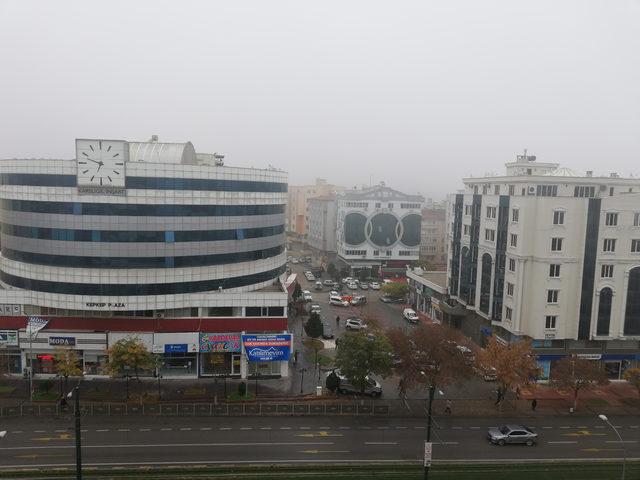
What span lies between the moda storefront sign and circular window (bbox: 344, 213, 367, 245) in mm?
69494

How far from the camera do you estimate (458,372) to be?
4503 centimetres

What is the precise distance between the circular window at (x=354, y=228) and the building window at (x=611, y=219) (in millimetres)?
68602

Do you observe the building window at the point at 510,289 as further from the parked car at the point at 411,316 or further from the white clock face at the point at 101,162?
the white clock face at the point at 101,162

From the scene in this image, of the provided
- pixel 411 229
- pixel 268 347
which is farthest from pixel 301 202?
pixel 268 347

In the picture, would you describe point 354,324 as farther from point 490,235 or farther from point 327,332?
point 490,235

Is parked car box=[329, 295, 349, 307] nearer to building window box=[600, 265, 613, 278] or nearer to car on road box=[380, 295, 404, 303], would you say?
car on road box=[380, 295, 404, 303]

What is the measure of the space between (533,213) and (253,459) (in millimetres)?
37347

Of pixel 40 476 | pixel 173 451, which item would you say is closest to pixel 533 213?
pixel 173 451

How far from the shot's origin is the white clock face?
49281mm

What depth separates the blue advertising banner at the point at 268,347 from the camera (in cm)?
5153

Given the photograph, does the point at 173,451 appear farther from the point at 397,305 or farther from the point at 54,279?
the point at 397,305

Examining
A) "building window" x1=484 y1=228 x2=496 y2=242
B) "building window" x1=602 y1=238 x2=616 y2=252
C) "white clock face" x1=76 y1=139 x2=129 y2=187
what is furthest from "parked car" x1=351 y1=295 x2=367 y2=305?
"white clock face" x1=76 y1=139 x2=129 y2=187

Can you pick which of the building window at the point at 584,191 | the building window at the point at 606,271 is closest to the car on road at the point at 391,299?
the building window at the point at 584,191

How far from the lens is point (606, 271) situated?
54.6 metres
